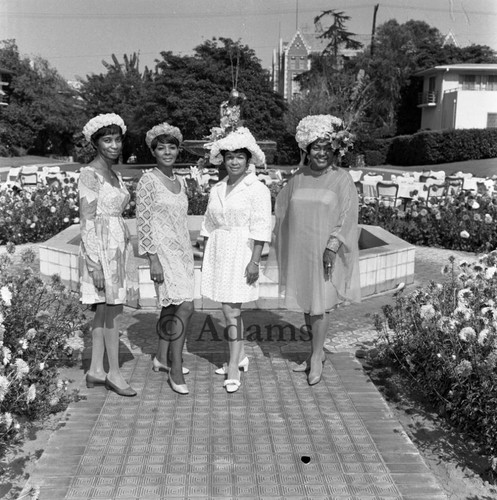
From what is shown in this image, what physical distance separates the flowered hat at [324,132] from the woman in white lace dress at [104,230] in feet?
3.78

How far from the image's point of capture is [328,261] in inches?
164

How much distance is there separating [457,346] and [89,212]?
93.1 inches

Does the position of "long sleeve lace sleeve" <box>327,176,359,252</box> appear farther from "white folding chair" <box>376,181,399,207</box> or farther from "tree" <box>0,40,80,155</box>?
"tree" <box>0,40,80,155</box>

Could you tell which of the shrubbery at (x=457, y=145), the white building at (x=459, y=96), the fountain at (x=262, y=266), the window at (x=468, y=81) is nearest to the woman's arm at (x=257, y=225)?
the fountain at (x=262, y=266)

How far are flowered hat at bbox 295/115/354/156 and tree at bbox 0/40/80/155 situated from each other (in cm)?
4178

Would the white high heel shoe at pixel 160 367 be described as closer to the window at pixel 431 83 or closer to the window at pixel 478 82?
the window at pixel 478 82

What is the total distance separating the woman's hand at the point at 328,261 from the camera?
4152 millimetres

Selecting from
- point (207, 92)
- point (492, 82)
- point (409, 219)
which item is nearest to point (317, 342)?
point (409, 219)

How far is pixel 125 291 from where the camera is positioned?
13.0 ft

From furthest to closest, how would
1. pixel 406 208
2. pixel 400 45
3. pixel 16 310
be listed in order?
pixel 400 45
pixel 406 208
pixel 16 310

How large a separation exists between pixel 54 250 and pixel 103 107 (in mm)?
36298

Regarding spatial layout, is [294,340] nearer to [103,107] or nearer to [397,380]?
[397,380]

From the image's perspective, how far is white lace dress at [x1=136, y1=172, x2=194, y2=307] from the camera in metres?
3.88

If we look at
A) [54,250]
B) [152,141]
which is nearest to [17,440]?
[152,141]
